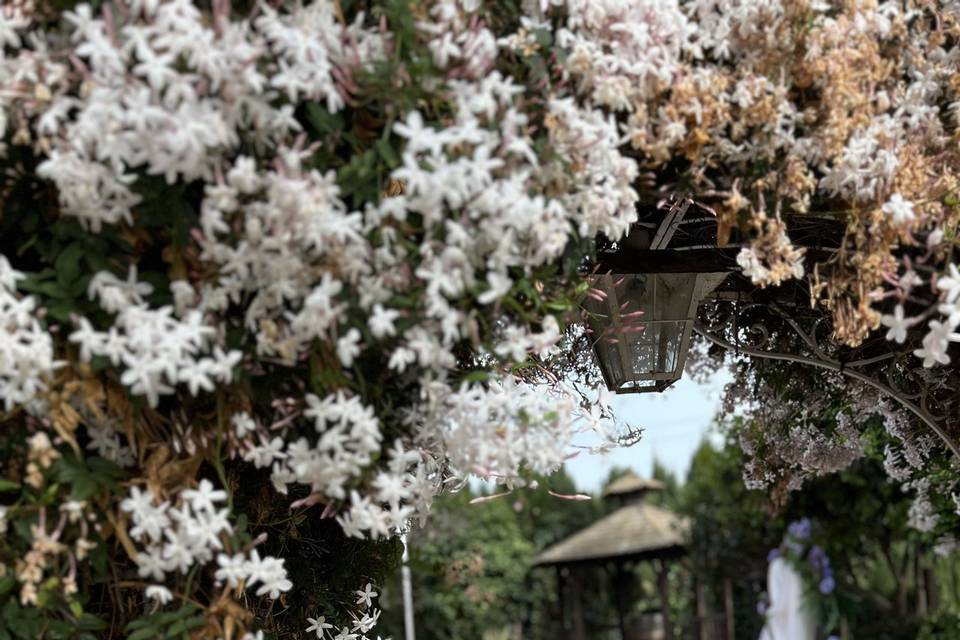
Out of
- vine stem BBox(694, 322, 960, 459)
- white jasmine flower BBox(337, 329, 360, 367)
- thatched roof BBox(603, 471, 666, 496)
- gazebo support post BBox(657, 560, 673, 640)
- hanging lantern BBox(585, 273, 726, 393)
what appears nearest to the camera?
white jasmine flower BBox(337, 329, 360, 367)

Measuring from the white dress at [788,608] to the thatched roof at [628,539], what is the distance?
2.30 metres

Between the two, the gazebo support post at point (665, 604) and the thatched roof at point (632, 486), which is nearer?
the gazebo support post at point (665, 604)

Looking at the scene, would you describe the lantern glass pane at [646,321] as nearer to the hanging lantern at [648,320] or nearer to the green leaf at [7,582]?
the hanging lantern at [648,320]

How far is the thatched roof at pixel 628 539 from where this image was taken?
12609 millimetres

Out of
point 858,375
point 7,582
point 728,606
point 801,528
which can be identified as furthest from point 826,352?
point 728,606

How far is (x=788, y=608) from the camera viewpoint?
10070 millimetres

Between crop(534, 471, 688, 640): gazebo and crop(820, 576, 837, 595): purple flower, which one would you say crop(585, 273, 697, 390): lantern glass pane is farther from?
→ crop(534, 471, 688, 640): gazebo

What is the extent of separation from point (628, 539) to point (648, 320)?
35.2 ft

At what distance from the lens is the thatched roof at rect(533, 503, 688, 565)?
41.4ft

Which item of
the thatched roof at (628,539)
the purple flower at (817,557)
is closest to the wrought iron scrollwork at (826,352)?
the purple flower at (817,557)

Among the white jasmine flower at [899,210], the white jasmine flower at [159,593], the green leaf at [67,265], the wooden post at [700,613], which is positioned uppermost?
the white jasmine flower at [899,210]

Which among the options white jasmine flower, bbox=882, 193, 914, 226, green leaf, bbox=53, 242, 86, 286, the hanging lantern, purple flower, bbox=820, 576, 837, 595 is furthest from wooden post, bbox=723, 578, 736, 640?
green leaf, bbox=53, 242, 86, 286

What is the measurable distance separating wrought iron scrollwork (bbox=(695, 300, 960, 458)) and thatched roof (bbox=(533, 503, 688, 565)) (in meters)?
9.85

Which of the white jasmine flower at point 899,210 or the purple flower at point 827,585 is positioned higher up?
the white jasmine flower at point 899,210
